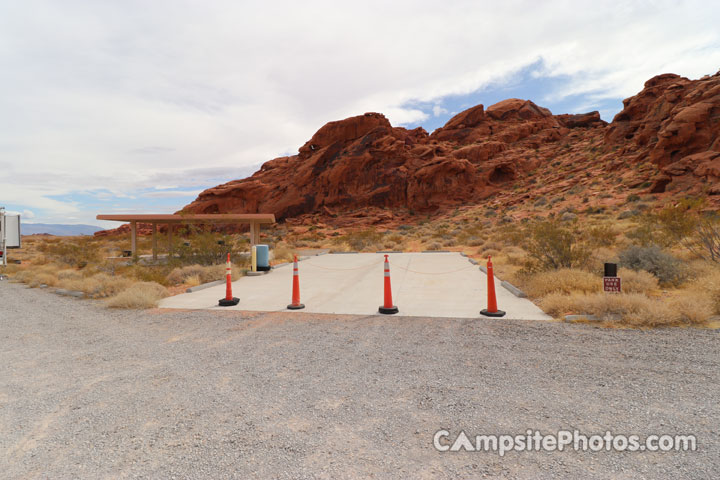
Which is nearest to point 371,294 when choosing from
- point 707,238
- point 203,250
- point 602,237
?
point 203,250

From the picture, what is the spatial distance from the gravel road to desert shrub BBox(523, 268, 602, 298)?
2.32 m

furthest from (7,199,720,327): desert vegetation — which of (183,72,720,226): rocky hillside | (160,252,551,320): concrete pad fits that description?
(183,72,720,226): rocky hillside

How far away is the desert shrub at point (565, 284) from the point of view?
7.80 meters

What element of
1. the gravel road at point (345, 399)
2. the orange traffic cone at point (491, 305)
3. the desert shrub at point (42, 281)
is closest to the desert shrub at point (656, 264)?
the gravel road at point (345, 399)

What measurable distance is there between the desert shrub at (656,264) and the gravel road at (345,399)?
4106mm

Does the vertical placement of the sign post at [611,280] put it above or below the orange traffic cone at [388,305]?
above

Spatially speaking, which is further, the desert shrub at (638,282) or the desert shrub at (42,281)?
the desert shrub at (42,281)

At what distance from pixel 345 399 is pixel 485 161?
63.4m

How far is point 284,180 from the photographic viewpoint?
65625 millimetres

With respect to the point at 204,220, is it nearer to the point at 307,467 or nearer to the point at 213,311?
the point at 213,311

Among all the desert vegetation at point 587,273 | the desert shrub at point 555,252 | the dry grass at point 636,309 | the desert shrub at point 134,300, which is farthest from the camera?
the desert shrub at point 555,252

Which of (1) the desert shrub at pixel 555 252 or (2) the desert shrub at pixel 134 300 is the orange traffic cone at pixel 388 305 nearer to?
(2) the desert shrub at pixel 134 300

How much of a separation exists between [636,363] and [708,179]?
35587mm

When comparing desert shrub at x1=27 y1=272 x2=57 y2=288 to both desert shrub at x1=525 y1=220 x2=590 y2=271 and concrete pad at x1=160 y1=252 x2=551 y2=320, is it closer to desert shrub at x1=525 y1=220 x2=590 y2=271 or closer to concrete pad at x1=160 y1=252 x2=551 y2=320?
concrete pad at x1=160 y1=252 x2=551 y2=320
